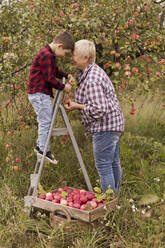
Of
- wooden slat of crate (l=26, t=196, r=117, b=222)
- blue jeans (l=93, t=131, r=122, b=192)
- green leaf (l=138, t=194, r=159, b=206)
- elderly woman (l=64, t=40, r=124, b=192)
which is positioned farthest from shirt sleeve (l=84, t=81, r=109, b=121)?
green leaf (l=138, t=194, r=159, b=206)

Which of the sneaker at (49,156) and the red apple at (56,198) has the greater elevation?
the sneaker at (49,156)

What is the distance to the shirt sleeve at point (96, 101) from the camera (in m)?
2.68

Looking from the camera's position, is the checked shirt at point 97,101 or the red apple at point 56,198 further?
the red apple at point 56,198

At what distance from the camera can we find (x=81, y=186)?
3.71 m

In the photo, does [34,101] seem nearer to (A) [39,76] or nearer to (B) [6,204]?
(A) [39,76]

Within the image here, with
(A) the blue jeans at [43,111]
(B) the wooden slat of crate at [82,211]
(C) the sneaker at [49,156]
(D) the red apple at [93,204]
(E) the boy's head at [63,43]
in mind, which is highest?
(E) the boy's head at [63,43]

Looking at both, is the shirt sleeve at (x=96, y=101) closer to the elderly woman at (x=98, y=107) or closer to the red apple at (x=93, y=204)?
the elderly woman at (x=98, y=107)

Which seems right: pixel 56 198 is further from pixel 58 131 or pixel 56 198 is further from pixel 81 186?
pixel 81 186

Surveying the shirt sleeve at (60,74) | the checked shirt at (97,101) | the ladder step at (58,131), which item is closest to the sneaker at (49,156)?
the ladder step at (58,131)

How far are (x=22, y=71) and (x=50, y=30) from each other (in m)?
0.69

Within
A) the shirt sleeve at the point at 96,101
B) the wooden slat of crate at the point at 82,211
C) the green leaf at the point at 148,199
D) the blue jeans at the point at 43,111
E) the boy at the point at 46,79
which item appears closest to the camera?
the wooden slat of crate at the point at 82,211

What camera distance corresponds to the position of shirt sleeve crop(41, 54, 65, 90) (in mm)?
2770

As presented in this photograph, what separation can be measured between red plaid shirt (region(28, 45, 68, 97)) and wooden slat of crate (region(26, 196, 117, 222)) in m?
0.98

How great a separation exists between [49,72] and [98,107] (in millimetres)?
529
